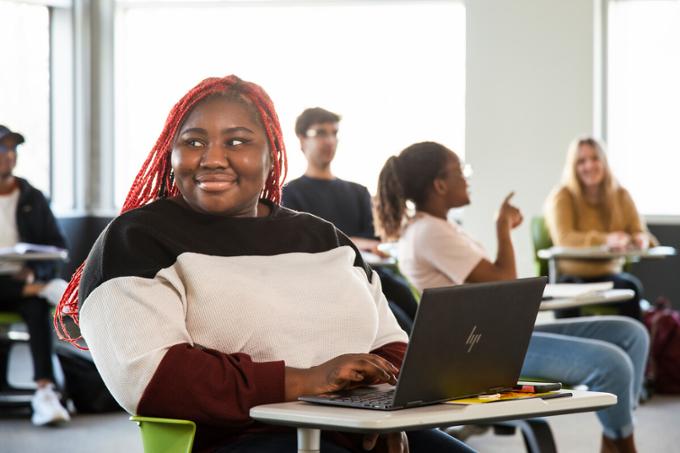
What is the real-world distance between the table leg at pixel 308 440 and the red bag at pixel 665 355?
464 cm

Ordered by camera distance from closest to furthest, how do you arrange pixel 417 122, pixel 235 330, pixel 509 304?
pixel 509 304 < pixel 235 330 < pixel 417 122

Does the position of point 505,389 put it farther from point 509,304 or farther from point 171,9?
point 171,9

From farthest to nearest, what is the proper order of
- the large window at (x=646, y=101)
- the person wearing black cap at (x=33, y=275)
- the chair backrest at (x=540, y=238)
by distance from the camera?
the large window at (x=646, y=101)
the chair backrest at (x=540, y=238)
the person wearing black cap at (x=33, y=275)

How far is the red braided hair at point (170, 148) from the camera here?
7.23ft

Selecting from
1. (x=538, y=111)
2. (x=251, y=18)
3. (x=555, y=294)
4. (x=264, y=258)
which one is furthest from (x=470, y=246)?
(x=251, y=18)

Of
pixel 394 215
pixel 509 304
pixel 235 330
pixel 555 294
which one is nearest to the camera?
pixel 509 304

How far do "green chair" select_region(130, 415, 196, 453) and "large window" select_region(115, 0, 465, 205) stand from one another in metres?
6.08

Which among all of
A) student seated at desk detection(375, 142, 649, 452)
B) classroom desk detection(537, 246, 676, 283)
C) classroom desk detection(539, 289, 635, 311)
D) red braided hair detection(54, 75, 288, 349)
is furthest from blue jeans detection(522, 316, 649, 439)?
classroom desk detection(537, 246, 676, 283)

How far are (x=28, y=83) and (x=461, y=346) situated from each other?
716cm

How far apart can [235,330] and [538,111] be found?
19.2ft

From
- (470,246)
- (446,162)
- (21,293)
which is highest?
(446,162)

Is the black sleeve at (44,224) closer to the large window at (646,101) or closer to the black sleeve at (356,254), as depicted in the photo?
the black sleeve at (356,254)

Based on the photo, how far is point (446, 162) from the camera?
12.3 ft

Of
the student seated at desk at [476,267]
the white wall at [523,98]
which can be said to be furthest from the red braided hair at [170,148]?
the white wall at [523,98]
